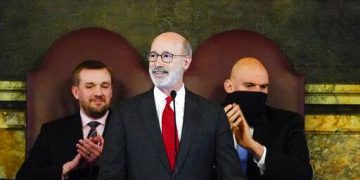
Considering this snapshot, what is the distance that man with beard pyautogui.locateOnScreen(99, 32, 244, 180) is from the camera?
2990mm

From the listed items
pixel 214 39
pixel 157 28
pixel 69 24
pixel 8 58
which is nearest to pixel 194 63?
pixel 214 39

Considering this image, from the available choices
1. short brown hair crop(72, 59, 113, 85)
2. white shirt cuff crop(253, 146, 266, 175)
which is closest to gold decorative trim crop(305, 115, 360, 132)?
white shirt cuff crop(253, 146, 266, 175)

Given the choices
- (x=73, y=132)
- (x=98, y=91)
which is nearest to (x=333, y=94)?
(x=98, y=91)

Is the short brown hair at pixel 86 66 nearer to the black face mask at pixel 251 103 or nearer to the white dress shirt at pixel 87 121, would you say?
the white dress shirt at pixel 87 121

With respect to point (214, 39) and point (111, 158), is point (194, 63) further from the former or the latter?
point (111, 158)

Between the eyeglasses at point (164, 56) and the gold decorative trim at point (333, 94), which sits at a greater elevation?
the eyeglasses at point (164, 56)

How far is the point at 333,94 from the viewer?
4492mm

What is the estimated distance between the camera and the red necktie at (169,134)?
3.03 meters

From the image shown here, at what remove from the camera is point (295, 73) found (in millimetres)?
4227

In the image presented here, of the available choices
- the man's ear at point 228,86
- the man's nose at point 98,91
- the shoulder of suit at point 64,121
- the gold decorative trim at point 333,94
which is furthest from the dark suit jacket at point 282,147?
the shoulder of suit at point 64,121

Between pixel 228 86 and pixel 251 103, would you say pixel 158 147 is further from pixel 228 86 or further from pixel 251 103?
pixel 228 86

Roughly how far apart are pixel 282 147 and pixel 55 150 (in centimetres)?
111

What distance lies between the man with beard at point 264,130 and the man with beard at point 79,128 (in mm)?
626

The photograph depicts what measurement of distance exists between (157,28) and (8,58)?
895mm
